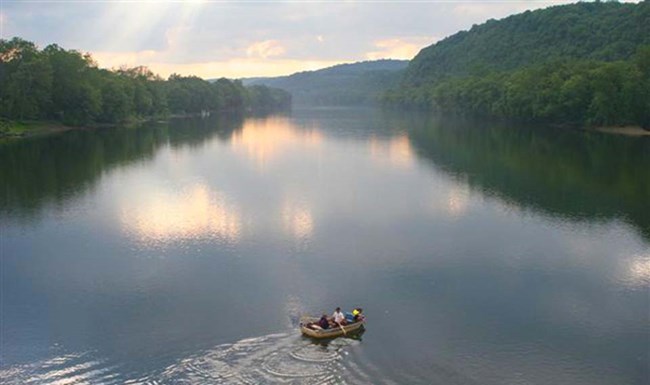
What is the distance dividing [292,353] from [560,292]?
47.2 ft

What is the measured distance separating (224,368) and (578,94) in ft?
327

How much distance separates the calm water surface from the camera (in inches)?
928

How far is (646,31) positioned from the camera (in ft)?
498

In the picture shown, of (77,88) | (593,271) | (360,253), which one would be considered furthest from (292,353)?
(77,88)

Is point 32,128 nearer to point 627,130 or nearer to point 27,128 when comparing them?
point 27,128

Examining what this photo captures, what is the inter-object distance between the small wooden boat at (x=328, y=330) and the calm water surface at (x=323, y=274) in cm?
42

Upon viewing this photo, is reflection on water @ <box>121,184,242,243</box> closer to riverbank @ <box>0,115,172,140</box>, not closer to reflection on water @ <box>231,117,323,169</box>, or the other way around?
reflection on water @ <box>231,117,323,169</box>

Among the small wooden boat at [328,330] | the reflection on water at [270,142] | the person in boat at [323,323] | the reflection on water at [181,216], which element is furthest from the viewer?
the reflection on water at [270,142]

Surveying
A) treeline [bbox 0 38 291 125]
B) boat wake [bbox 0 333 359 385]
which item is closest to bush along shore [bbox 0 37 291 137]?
treeline [bbox 0 38 291 125]

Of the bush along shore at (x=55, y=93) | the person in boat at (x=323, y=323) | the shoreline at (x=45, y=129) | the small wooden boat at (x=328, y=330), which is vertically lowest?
the small wooden boat at (x=328, y=330)

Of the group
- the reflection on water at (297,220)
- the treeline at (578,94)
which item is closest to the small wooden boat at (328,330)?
the reflection on water at (297,220)

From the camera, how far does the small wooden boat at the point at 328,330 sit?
992 inches

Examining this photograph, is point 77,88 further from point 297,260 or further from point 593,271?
point 593,271

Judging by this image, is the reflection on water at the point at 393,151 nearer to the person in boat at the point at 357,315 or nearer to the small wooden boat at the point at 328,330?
the person in boat at the point at 357,315
